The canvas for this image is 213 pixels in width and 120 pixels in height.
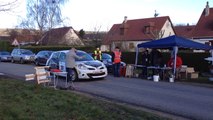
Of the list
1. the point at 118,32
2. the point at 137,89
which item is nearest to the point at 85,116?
the point at 137,89

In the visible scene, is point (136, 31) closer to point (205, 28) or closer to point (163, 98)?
point (205, 28)

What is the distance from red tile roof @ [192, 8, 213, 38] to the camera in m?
47.6

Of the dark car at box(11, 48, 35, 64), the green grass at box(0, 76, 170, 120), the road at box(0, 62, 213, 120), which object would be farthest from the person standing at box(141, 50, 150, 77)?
the dark car at box(11, 48, 35, 64)

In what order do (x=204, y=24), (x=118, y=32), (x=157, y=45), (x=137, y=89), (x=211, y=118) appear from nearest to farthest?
(x=211, y=118) < (x=137, y=89) < (x=157, y=45) < (x=204, y=24) < (x=118, y=32)

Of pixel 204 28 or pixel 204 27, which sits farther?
pixel 204 27

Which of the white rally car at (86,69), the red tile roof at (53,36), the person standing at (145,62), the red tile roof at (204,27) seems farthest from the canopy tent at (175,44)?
the red tile roof at (53,36)

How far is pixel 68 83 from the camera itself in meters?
17.6

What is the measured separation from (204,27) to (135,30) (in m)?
16.1

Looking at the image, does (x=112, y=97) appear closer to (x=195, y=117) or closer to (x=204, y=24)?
(x=195, y=117)

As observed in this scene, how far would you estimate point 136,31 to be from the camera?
206 ft

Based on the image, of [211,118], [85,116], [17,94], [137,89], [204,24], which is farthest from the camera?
[204,24]

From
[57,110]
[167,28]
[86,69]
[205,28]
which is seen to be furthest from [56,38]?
[57,110]

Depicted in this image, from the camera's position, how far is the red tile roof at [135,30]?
60872 mm

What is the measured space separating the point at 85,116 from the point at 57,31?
58069 mm
